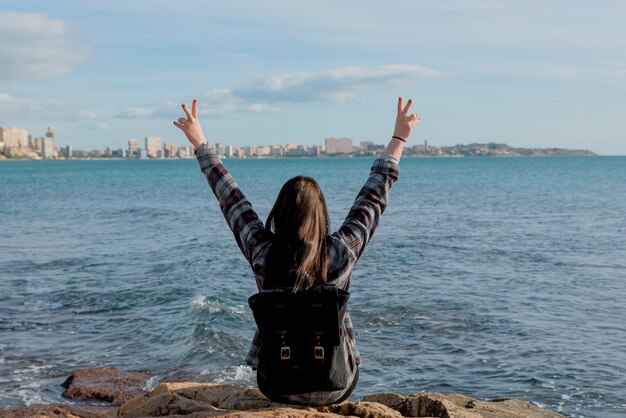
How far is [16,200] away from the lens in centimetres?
5819

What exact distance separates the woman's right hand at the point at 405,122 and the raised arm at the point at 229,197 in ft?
3.88

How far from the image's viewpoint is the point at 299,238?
416 centimetres

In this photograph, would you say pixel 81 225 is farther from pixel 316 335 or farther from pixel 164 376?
pixel 316 335

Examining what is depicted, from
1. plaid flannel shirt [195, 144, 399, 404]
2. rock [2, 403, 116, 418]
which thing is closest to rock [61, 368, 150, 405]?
rock [2, 403, 116, 418]

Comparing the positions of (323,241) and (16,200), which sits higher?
(323,241)

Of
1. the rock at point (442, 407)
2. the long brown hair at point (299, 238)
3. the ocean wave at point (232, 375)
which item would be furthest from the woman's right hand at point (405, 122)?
the ocean wave at point (232, 375)

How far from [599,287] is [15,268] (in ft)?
56.6

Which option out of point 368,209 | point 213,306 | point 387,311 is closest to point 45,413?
point 368,209

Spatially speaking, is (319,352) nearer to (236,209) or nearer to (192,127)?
(236,209)

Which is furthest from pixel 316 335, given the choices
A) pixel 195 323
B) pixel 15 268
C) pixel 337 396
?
pixel 15 268

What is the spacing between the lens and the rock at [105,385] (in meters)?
9.88

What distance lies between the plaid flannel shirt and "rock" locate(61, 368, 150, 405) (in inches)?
235

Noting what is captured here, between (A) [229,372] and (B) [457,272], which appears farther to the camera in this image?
(B) [457,272]

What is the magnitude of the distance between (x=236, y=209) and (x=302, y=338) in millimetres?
923
